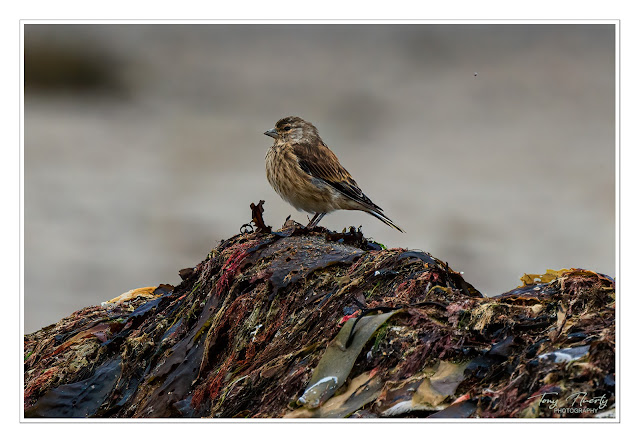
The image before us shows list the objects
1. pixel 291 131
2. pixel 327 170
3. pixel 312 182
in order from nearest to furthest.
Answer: pixel 312 182, pixel 327 170, pixel 291 131

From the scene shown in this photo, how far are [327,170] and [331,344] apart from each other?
4.45 metres

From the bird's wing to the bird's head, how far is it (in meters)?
0.18

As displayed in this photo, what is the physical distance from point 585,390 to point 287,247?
7.49 ft

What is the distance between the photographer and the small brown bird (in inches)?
298

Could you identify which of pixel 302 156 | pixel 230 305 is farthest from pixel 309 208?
pixel 230 305

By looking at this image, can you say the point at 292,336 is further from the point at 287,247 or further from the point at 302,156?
the point at 302,156

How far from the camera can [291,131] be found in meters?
8.16
